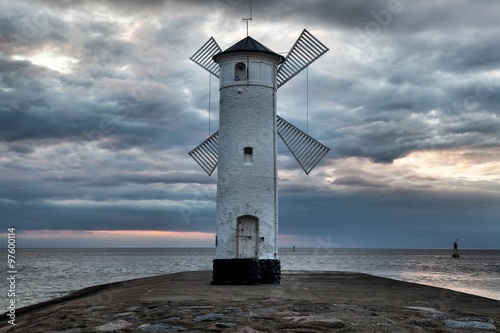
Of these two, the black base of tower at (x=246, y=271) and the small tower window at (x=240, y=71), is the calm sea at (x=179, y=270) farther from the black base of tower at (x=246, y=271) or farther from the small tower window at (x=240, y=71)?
the small tower window at (x=240, y=71)

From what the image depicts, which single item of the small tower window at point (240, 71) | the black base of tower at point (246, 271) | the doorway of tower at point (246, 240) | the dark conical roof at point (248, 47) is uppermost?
the dark conical roof at point (248, 47)

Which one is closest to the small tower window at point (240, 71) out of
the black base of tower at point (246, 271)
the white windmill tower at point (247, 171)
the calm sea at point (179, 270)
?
the white windmill tower at point (247, 171)

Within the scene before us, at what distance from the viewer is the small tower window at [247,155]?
2020 cm

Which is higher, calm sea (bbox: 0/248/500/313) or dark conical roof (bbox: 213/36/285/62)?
dark conical roof (bbox: 213/36/285/62)

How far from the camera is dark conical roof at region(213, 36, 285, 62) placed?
2080 cm

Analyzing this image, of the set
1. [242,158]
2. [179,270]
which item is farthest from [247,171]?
[179,270]

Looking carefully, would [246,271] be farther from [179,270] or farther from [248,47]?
[179,270]

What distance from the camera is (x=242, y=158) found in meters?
20.1

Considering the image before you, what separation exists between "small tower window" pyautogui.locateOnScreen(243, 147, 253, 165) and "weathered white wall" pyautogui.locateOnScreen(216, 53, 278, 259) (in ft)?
0.42

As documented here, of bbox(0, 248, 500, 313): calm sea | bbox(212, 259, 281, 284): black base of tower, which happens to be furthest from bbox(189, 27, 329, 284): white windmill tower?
bbox(0, 248, 500, 313): calm sea

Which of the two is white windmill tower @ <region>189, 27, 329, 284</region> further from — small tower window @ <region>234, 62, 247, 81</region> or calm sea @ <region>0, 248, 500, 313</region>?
calm sea @ <region>0, 248, 500, 313</region>

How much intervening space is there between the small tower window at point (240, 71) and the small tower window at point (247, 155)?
100 inches

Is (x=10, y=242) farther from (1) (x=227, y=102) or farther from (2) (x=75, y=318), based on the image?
(1) (x=227, y=102)

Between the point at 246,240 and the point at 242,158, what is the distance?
9.19 ft
